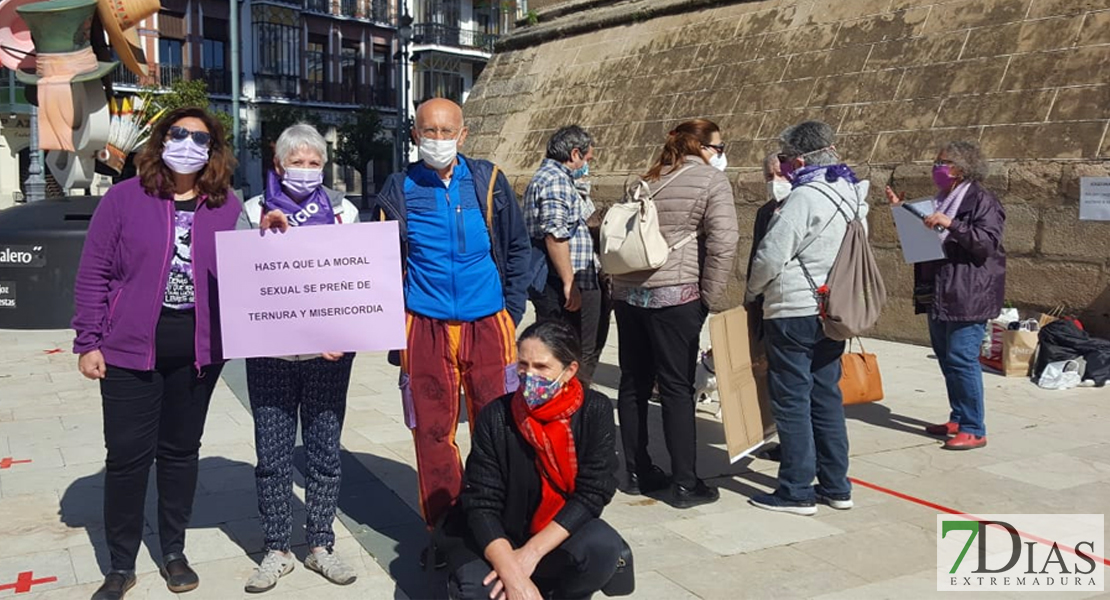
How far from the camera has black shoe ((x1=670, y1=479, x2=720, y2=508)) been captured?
475cm

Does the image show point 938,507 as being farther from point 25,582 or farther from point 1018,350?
point 25,582

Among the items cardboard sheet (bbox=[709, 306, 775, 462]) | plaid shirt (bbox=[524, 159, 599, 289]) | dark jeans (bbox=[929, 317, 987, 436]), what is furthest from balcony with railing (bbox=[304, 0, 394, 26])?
cardboard sheet (bbox=[709, 306, 775, 462])

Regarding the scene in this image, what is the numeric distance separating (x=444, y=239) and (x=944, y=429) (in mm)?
3667

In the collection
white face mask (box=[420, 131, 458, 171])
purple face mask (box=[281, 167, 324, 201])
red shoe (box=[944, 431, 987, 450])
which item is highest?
white face mask (box=[420, 131, 458, 171])

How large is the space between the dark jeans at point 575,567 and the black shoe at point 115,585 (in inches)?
51.6

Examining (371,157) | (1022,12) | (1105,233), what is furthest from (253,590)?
(371,157)

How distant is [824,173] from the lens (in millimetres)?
4672

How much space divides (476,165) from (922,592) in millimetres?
2349

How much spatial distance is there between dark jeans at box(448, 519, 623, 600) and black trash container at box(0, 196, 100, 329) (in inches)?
324

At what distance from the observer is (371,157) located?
4153cm

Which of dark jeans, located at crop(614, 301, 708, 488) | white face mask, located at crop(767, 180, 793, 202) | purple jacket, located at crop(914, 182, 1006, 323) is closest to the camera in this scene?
dark jeans, located at crop(614, 301, 708, 488)

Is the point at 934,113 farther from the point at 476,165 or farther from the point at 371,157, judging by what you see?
the point at 371,157

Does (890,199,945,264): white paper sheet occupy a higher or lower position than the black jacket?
higher

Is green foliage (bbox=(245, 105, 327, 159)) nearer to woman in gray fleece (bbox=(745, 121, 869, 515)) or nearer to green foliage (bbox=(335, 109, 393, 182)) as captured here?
green foliage (bbox=(335, 109, 393, 182))
